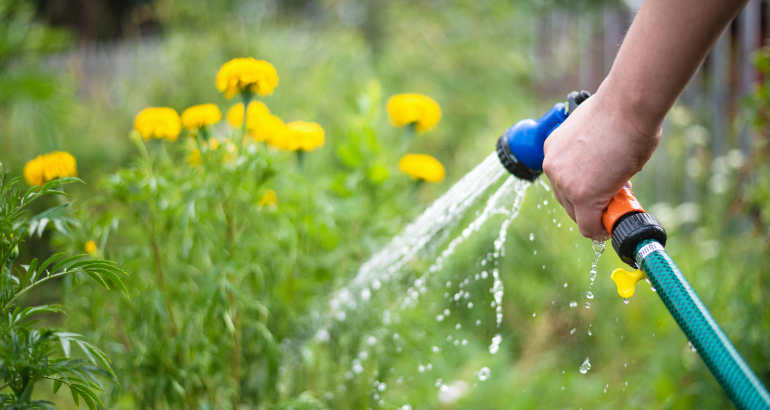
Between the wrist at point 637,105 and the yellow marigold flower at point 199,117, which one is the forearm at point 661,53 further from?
the yellow marigold flower at point 199,117

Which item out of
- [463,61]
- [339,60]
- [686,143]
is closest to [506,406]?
[686,143]

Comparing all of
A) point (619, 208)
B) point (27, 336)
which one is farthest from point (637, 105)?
point (27, 336)

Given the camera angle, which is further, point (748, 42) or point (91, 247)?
point (748, 42)

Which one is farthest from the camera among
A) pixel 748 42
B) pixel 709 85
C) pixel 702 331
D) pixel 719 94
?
pixel 709 85

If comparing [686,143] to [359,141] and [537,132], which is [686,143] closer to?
[359,141]

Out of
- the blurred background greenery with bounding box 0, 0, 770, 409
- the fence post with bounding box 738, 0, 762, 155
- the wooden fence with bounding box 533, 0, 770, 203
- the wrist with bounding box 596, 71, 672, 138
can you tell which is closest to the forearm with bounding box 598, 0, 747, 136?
the wrist with bounding box 596, 71, 672, 138

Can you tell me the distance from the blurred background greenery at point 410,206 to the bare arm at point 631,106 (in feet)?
1.85

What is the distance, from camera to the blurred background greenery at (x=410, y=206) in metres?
1.29

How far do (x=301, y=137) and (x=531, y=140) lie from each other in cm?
65

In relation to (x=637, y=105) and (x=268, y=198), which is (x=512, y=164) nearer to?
(x=637, y=105)

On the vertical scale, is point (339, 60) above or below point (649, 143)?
above

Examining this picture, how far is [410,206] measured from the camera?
175 cm

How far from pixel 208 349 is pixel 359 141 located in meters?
0.81

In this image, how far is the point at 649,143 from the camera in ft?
2.32
